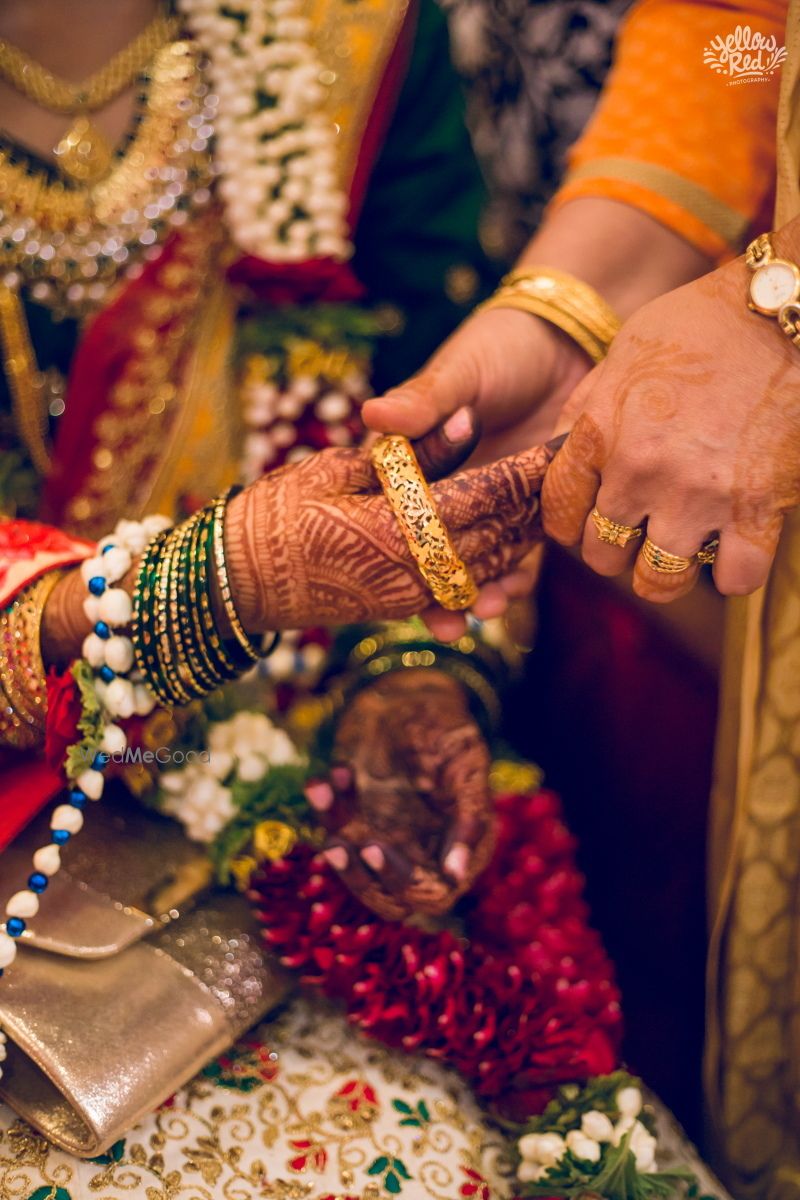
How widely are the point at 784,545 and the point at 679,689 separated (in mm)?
348

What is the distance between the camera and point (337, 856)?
2.40 ft

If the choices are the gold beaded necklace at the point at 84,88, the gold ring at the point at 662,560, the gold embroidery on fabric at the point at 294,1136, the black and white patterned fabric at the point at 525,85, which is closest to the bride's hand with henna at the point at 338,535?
the gold ring at the point at 662,560

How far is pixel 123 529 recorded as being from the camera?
2.30ft

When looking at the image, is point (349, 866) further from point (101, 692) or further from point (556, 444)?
point (556, 444)

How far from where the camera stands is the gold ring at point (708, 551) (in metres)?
0.61

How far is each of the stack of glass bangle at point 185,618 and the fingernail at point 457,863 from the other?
23 centimetres

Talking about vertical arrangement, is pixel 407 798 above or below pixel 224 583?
below

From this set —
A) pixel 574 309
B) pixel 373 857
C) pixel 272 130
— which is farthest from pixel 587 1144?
pixel 272 130

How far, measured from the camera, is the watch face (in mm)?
544

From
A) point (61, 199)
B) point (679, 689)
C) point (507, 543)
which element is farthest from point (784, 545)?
point (61, 199)

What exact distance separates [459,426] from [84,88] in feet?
1.84

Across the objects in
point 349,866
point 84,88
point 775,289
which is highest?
point 84,88

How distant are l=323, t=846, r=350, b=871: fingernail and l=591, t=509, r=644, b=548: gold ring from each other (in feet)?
1.04

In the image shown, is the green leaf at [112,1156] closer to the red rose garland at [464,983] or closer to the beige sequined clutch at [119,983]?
the beige sequined clutch at [119,983]
